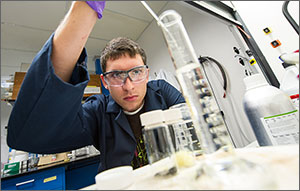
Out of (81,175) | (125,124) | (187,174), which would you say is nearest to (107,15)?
(125,124)

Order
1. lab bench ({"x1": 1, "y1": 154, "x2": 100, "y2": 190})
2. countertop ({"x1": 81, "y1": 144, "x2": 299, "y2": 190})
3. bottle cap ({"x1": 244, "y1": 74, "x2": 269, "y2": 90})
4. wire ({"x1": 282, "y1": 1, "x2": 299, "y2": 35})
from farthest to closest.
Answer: lab bench ({"x1": 1, "y1": 154, "x2": 100, "y2": 190}), wire ({"x1": 282, "y1": 1, "x2": 299, "y2": 35}), bottle cap ({"x1": 244, "y1": 74, "x2": 269, "y2": 90}), countertop ({"x1": 81, "y1": 144, "x2": 299, "y2": 190})

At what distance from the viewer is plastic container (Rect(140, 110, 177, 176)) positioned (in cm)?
38

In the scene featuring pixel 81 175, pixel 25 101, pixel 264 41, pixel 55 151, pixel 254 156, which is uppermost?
pixel 264 41

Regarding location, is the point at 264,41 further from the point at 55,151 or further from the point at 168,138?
the point at 55,151

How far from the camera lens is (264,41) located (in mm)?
891

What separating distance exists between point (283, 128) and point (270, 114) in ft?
0.17

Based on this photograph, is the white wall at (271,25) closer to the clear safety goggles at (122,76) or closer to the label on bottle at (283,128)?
the label on bottle at (283,128)

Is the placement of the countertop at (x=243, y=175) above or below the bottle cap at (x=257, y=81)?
below

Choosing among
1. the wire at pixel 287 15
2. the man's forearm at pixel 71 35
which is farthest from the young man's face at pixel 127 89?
the wire at pixel 287 15

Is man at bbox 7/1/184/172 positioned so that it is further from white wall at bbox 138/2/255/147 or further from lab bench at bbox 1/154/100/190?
lab bench at bbox 1/154/100/190

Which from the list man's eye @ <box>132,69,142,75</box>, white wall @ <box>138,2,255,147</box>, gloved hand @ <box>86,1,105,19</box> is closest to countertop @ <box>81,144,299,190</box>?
gloved hand @ <box>86,1,105,19</box>

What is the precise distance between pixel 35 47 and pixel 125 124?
7.43 feet

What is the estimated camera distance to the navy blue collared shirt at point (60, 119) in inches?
16.4

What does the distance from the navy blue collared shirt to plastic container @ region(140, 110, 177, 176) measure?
0.83ft
